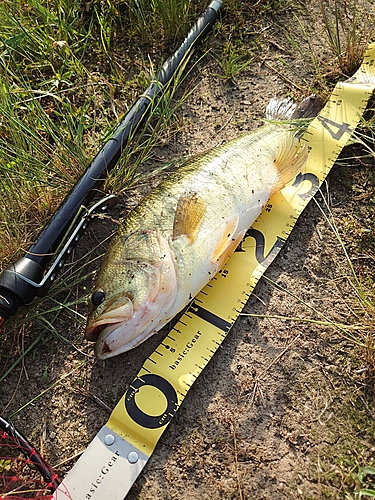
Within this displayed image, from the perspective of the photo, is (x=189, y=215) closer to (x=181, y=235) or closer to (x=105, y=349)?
(x=181, y=235)

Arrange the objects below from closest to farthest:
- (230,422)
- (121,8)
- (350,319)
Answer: (230,422) < (350,319) < (121,8)

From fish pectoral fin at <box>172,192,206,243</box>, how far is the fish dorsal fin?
0.68 meters

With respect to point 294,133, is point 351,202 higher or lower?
lower

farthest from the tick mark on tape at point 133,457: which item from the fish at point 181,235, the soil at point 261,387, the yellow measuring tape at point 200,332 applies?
the fish at point 181,235

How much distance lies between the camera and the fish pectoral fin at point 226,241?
9.81 ft

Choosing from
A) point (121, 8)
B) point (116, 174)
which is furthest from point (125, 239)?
point (121, 8)

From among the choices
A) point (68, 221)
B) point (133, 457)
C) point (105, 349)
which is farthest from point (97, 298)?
point (133, 457)

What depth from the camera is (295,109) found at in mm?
3803

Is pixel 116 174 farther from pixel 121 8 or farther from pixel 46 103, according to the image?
pixel 121 8

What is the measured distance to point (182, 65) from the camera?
3.95 metres

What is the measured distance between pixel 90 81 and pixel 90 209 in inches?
63.2

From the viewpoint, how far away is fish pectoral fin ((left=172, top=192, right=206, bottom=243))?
2914 millimetres

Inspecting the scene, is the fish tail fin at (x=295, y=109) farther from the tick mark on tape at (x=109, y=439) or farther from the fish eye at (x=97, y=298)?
the tick mark on tape at (x=109, y=439)

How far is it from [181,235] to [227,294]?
1.80 ft
